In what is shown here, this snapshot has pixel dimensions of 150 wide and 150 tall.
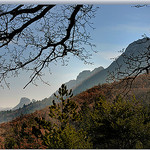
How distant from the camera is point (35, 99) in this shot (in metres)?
3.00

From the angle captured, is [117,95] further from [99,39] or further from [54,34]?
[54,34]

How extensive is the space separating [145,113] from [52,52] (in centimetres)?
196

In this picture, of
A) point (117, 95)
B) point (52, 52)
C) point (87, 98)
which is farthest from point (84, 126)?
point (52, 52)

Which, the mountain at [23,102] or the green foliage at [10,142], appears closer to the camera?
the mountain at [23,102]

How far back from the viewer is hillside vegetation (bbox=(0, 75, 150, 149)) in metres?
3.00

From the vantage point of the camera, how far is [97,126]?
330 cm

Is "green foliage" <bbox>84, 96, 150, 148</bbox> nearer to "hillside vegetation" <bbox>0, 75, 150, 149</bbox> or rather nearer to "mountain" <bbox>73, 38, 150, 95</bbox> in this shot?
"hillside vegetation" <bbox>0, 75, 150, 149</bbox>

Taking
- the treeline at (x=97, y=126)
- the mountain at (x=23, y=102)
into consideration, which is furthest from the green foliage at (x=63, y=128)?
the mountain at (x=23, y=102)

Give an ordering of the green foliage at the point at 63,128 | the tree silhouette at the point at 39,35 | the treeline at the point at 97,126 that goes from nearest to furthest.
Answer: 1. the green foliage at the point at 63,128
2. the treeline at the point at 97,126
3. the tree silhouette at the point at 39,35

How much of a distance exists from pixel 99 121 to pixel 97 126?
99 mm

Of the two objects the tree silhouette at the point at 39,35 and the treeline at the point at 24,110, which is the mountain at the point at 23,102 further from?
the tree silhouette at the point at 39,35

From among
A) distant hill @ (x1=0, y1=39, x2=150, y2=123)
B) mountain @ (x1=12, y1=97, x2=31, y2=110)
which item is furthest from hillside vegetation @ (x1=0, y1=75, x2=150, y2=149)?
mountain @ (x1=12, y1=97, x2=31, y2=110)

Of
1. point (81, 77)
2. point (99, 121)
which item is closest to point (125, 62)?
point (81, 77)

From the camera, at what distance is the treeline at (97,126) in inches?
116
